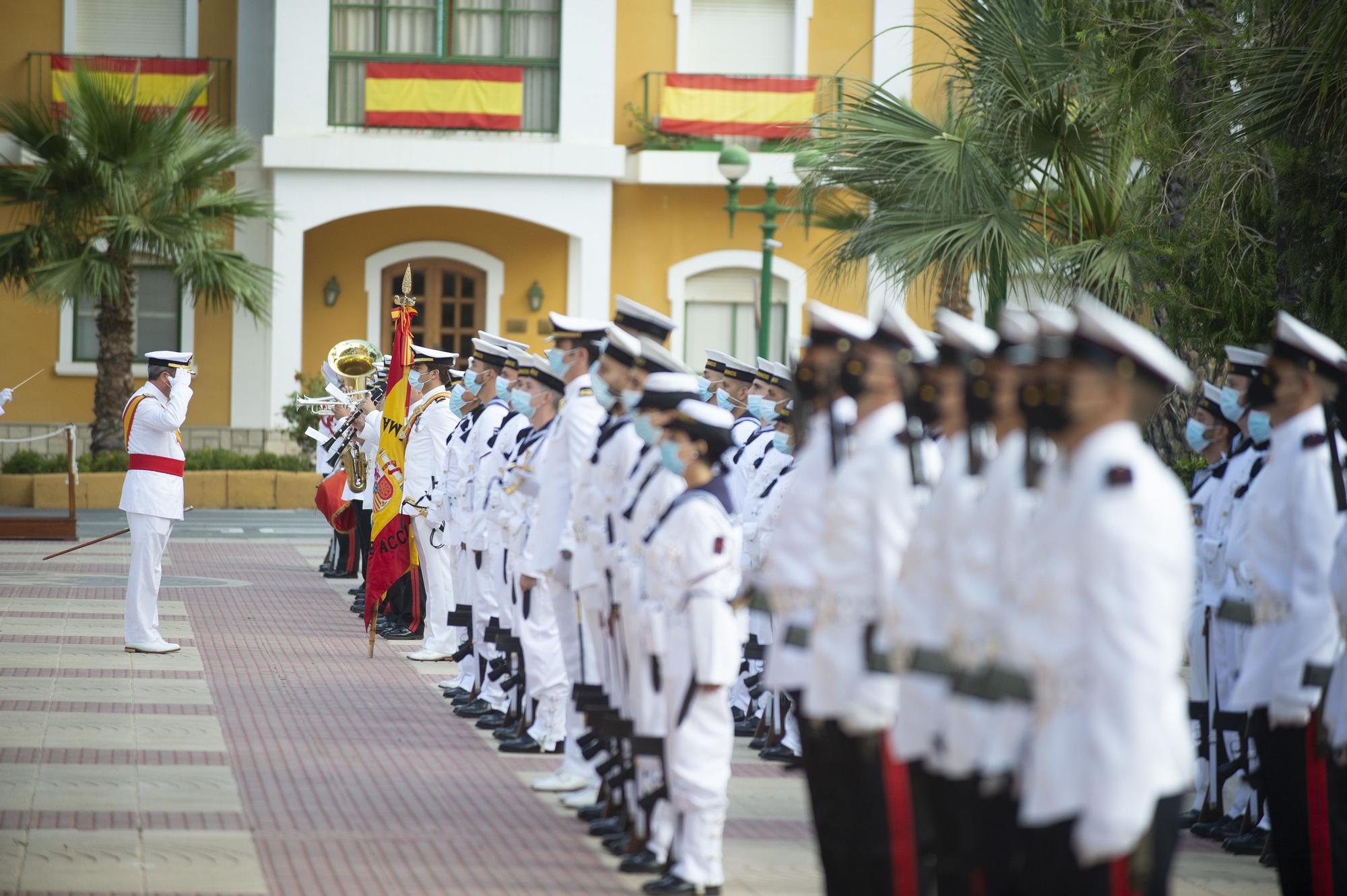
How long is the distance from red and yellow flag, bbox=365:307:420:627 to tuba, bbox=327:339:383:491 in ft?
7.70

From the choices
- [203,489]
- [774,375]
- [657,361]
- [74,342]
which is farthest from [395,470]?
[74,342]

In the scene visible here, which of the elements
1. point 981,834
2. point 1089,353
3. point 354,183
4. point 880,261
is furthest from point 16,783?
point 354,183

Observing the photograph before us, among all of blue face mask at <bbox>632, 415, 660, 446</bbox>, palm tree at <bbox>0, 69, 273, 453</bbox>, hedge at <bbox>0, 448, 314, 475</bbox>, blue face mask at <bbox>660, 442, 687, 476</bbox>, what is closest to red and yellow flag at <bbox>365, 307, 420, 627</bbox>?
blue face mask at <bbox>632, 415, 660, 446</bbox>

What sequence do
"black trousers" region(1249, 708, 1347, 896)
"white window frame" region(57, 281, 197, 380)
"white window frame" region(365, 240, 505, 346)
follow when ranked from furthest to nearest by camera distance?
"white window frame" region(365, 240, 505, 346), "white window frame" region(57, 281, 197, 380), "black trousers" region(1249, 708, 1347, 896)

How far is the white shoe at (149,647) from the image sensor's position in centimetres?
1298

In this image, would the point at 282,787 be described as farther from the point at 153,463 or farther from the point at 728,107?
the point at 728,107

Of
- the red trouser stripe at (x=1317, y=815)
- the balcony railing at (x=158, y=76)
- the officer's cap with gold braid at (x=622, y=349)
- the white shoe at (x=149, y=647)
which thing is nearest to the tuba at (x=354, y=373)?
Answer: the white shoe at (x=149, y=647)

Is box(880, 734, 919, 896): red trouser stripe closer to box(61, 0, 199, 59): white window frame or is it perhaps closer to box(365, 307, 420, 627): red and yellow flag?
box(365, 307, 420, 627): red and yellow flag

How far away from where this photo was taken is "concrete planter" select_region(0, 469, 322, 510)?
2416 cm

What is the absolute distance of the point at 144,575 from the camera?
12766mm

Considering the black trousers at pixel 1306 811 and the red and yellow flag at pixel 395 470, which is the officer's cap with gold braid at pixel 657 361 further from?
the red and yellow flag at pixel 395 470

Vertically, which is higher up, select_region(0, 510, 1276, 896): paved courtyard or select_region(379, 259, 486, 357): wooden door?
select_region(379, 259, 486, 357): wooden door

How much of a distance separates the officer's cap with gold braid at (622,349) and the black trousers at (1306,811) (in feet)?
10.8

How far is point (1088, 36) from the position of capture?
42.6 ft
